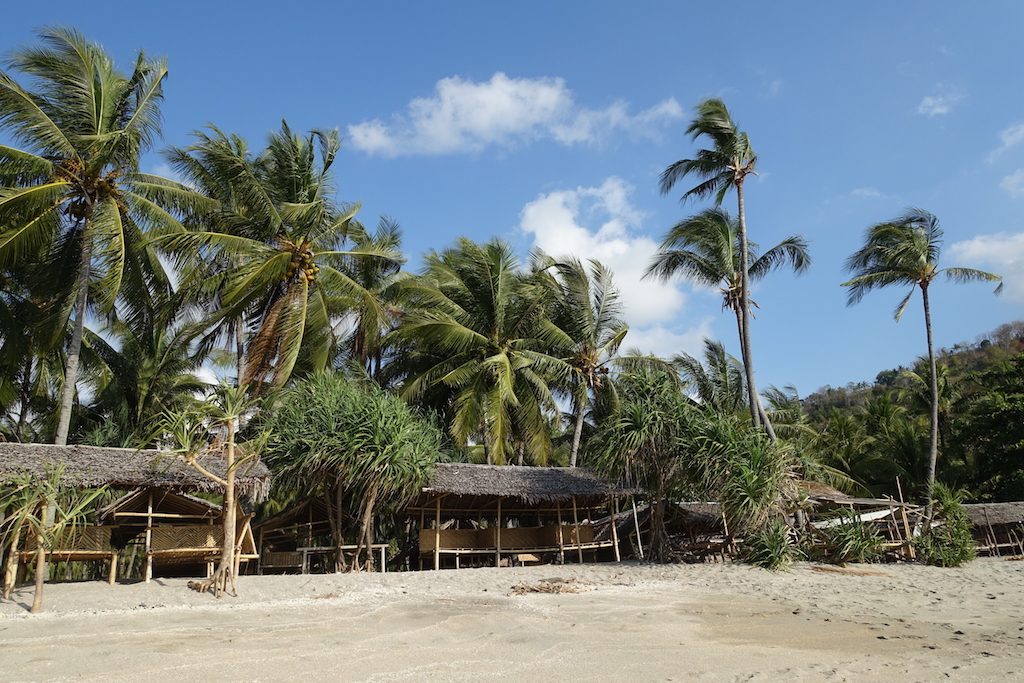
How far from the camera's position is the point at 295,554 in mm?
19297

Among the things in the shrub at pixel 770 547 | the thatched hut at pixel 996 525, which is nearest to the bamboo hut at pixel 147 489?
the shrub at pixel 770 547

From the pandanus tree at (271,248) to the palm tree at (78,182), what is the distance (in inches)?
48.9

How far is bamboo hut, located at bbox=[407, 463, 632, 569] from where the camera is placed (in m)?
17.4

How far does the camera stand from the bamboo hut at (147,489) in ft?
41.0

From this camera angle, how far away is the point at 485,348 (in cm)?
2117

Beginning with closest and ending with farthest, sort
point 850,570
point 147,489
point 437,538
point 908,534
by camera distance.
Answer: point 147,489
point 850,570
point 908,534
point 437,538

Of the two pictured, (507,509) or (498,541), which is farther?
(507,509)

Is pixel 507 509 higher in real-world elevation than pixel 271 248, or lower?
lower

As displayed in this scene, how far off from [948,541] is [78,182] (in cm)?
2036

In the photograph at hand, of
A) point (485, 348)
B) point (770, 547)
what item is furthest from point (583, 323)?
point (770, 547)

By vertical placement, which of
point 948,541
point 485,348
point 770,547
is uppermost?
point 485,348

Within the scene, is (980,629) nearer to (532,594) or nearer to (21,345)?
(532,594)

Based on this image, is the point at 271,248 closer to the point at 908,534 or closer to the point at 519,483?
the point at 519,483

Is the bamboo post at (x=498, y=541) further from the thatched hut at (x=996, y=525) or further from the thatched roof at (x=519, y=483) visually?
the thatched hut at (x=996, y=525)
